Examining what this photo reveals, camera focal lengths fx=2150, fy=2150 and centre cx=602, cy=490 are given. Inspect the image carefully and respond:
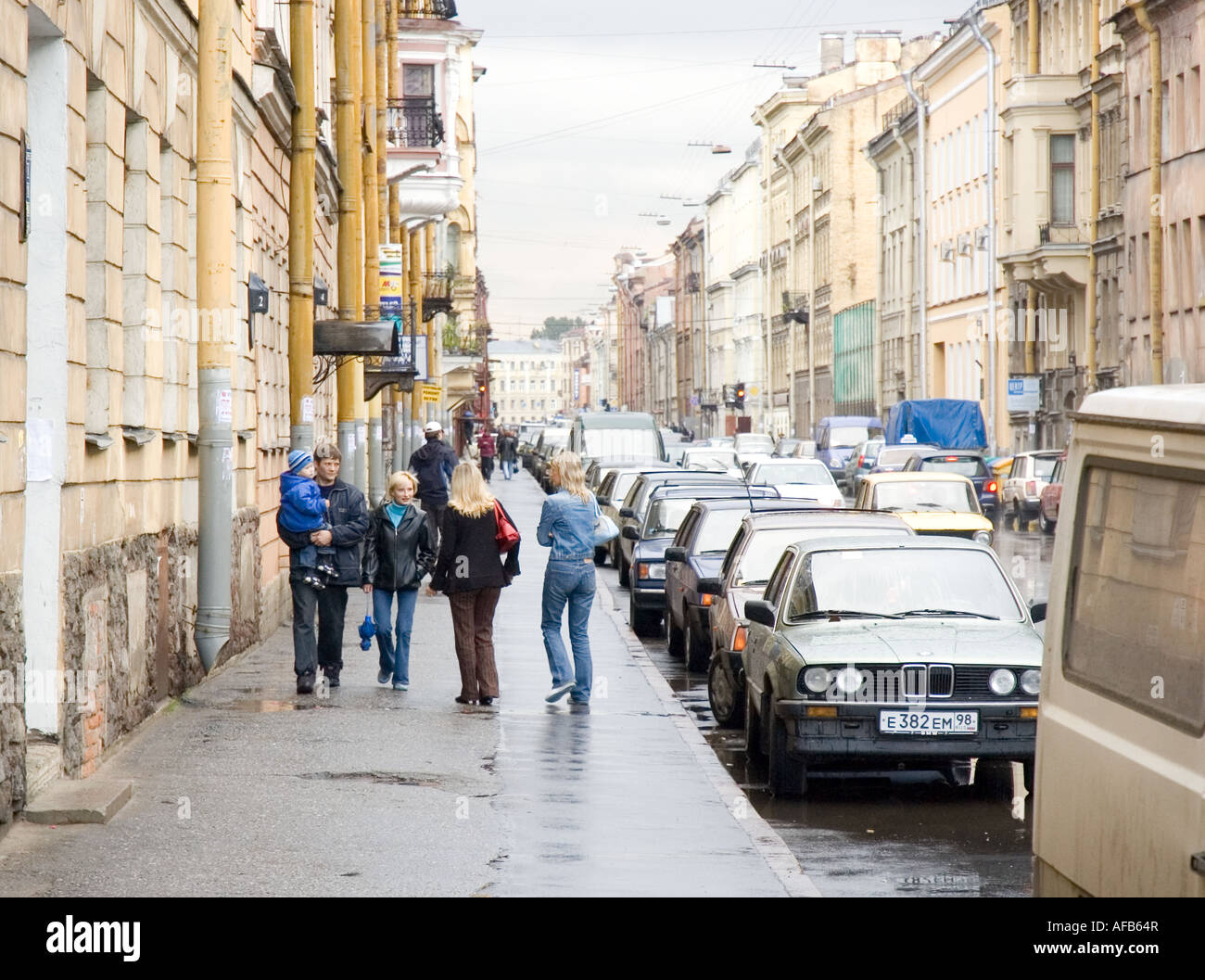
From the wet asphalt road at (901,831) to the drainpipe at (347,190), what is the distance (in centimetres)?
1234

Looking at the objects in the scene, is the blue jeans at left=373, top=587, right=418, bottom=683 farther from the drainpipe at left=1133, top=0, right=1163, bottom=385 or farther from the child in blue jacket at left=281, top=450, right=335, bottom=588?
the drainpipe at left=1133, top=0, right=1163, bottom=385

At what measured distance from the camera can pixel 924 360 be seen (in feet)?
222

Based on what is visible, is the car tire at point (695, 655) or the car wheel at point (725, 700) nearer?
the car wheel at point (725, 700)

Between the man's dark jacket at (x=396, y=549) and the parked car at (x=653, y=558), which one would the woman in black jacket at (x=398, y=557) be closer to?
the man's dark jacket at (x=396, y=549)

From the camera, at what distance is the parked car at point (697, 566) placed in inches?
714

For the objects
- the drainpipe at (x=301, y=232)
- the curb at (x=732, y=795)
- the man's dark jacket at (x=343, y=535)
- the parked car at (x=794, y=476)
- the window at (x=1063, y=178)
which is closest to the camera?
the curb at (x=732, y=795)

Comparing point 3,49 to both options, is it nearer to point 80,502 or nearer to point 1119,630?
point 80,502

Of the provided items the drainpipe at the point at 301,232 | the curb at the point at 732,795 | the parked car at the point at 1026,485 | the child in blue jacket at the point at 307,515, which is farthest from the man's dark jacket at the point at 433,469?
the parked car at the point at 1026,485

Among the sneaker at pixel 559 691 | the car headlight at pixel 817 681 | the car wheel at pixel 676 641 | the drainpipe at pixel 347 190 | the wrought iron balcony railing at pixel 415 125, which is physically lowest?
the car wheel at pixel 676 641

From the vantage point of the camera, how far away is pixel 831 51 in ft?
363

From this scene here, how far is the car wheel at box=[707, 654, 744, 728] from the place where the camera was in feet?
46.9

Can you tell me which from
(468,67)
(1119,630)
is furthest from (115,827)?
(468,67)

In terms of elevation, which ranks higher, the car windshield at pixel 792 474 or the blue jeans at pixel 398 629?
the car windshield at pixel 792 474

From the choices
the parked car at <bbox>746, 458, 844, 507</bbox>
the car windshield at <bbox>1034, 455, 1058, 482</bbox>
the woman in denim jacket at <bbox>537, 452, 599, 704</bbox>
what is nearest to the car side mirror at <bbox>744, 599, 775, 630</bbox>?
the woman in denim jacket at <bbox>537, 452, 599, 704</bbox>
